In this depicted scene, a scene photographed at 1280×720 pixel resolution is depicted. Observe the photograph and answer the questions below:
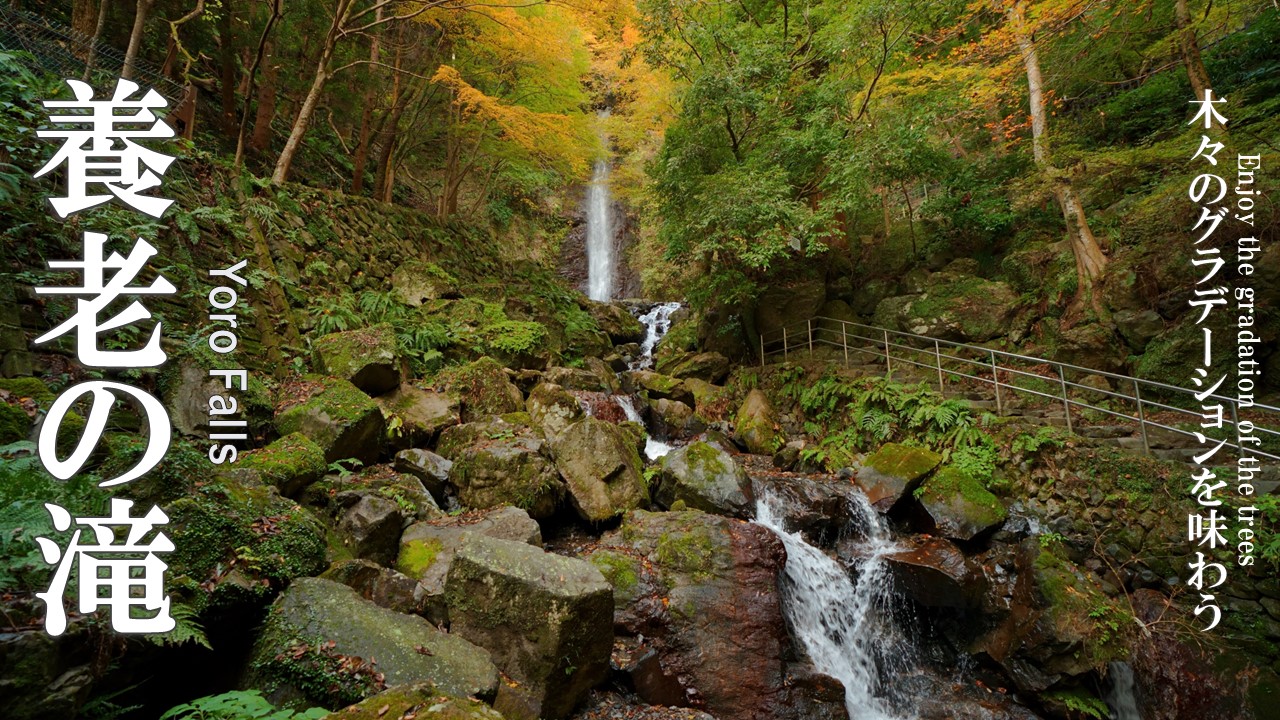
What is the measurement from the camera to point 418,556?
491cm

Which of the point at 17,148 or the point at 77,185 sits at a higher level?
the point at 17,148

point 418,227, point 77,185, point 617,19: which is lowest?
point 77,185

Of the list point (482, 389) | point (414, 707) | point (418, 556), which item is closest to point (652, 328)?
point (482, 389)

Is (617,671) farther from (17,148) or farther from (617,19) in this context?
(617,19)

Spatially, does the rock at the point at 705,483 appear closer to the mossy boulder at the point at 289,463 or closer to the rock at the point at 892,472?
the rock at the point at 892,472

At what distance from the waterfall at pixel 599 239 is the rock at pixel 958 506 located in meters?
17.7

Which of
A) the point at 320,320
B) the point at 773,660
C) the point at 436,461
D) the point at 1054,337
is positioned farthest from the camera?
the point at 1054,337

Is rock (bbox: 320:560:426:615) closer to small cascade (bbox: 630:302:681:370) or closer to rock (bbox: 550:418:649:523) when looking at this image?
rock (bbox: 550:418:649:523)

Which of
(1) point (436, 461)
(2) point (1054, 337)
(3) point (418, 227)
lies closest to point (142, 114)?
(1) point (436, 461)

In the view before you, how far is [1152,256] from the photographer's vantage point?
26.2ft

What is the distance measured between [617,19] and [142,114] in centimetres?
914

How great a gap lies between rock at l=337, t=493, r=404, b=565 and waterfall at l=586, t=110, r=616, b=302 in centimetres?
1872

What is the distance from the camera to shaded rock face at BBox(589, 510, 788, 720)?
4.61 metres

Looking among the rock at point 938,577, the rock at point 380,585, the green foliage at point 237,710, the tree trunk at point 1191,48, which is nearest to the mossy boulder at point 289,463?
the rock at point 380,585
